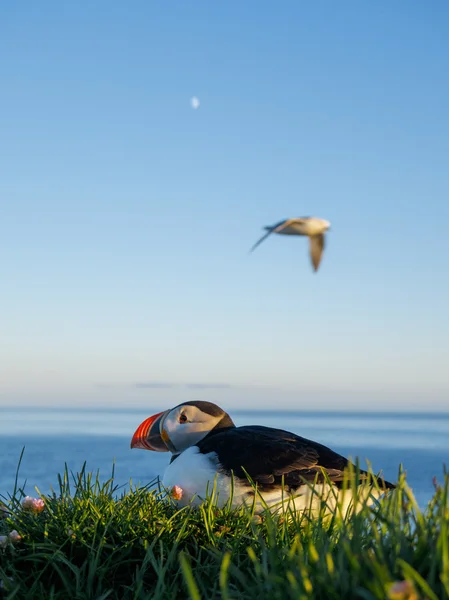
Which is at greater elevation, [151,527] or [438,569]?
[438,569]

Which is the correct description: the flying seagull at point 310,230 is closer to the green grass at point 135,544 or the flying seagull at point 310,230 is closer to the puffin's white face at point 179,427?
the green grass at point 135,544

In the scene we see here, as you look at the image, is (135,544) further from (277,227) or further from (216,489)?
(277,227)

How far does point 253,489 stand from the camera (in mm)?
5004

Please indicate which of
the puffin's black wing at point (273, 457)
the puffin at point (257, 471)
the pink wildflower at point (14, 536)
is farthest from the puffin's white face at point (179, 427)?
the pink wildflower at point (14, 536)

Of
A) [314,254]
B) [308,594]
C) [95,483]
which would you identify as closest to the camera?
[308,594]

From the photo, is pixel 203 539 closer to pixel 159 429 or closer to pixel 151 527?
pixel 151 527

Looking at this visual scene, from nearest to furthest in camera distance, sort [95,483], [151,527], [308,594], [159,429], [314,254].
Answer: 1. [308,594]
2. [314,254]
3. [151,527]
4. [95,483]
5. [159,429]

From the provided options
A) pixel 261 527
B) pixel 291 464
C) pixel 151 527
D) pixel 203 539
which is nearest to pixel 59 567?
pixel 151 527

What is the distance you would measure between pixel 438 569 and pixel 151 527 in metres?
2.58

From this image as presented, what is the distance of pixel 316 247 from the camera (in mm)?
4289

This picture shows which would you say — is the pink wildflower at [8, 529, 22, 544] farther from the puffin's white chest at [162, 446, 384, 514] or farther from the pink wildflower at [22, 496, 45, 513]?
the puffin's white chest at [162, 446, 384, 514]

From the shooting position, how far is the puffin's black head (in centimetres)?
579

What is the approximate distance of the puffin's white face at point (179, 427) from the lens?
579cm

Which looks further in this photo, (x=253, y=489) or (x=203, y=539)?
(x=253, y=489)
